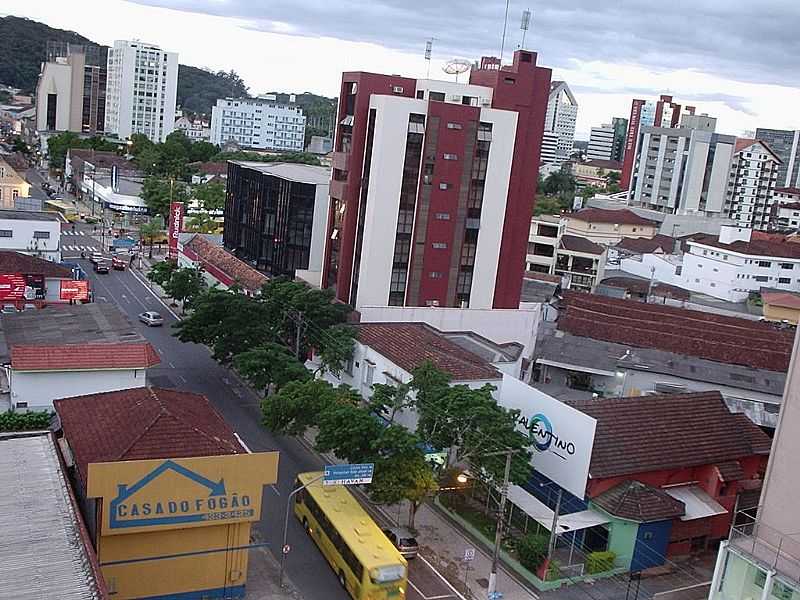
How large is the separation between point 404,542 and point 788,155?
15785 centimetres

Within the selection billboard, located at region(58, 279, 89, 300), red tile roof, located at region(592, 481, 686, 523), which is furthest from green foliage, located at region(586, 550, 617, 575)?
billboard, located at region(58, 279, 89, 300)

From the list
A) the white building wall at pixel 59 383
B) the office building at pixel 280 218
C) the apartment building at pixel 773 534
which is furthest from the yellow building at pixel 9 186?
the apartment building at pixel 773 534

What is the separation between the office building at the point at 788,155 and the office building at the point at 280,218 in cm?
10445

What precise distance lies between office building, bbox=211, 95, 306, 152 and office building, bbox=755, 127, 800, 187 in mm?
81639

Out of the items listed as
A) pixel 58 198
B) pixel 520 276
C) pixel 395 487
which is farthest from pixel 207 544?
pixel 58 198

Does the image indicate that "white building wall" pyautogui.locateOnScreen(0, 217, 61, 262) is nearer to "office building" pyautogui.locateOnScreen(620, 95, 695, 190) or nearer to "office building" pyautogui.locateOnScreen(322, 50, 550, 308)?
"office building" pyautogui.locateOnScreen(322, 50, 550, 308)

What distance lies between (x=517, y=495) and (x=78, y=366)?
47.6 ft

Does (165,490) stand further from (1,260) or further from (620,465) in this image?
(1,260)

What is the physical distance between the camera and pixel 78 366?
26.5 m


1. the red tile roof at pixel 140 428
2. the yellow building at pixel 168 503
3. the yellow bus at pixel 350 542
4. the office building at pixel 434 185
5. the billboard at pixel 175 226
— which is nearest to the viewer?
the yellow building at pixel 168 503

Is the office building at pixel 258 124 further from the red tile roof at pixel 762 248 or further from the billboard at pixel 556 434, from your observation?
the billboard at pixel 556 434

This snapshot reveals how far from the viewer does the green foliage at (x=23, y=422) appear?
80.8 ft

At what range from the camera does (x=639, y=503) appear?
2309 cm

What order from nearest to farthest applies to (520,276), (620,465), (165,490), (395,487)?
1. (165,490)
2. (395,487)
3. (620,465)
4. (520,276)
